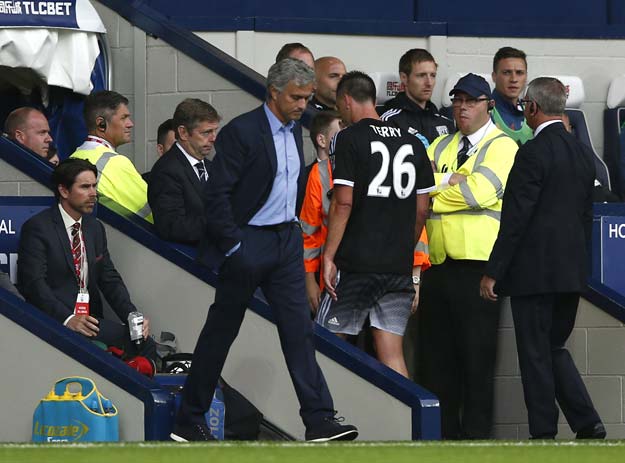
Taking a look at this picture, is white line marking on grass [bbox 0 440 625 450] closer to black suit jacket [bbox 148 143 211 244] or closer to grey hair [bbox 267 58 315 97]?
grey hair [bbox 267 58 315 97]

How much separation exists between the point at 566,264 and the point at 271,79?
1866 mm

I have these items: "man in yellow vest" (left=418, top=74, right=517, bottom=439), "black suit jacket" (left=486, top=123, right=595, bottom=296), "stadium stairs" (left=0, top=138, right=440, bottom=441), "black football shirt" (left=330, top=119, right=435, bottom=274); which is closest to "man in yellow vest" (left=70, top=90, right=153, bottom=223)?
"stadium stairs" (left=0, top=138, right=440, bottom=441)

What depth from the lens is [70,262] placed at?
8.83 metres

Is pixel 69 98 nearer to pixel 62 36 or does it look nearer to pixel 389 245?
pixel 62 36

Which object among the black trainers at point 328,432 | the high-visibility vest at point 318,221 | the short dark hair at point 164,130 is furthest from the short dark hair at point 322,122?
the black trainers at point 328,432

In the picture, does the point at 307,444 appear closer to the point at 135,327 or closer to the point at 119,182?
the point at 135,327

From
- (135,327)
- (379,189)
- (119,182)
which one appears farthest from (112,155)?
(379,189)

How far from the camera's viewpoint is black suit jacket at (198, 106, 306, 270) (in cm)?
790

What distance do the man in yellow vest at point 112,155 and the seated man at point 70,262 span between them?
589 mm

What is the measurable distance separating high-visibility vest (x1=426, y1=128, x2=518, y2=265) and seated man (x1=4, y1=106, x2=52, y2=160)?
2293mm

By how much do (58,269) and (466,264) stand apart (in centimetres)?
216

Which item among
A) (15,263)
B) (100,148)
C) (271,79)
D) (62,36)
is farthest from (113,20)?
(271,79)

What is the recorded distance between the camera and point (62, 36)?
11.4m

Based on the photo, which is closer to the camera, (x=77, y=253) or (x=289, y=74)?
(x=289, y=74)
